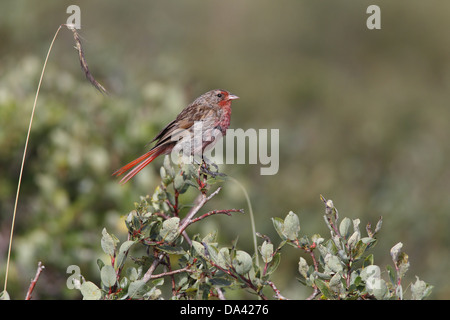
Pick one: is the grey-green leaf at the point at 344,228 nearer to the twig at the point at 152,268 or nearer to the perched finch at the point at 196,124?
the twig at the point at 152,268

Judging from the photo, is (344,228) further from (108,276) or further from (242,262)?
(108,276)

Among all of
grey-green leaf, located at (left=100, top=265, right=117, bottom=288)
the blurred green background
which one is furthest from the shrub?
the blurred green background

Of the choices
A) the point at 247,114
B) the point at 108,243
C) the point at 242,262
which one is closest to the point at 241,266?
the point at 242,262

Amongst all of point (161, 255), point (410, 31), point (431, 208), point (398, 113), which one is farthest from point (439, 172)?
point (410, 31)

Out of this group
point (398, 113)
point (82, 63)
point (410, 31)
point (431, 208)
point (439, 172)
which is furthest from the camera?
point (410, 31)

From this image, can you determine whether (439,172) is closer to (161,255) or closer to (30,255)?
(30,255)

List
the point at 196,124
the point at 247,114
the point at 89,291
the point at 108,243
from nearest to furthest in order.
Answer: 1. the point at 89,291
2. the point at 108,243
3. the point at 196,124
4. the point at 247,114

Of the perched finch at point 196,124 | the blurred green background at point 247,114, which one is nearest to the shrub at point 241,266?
the perched finch at point 196,124
